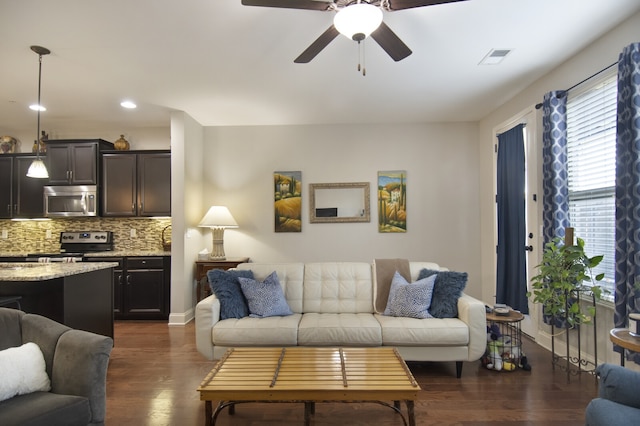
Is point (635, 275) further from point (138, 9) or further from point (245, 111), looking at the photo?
point (245, 111)

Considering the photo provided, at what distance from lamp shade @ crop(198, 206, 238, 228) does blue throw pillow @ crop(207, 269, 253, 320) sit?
1.63 m

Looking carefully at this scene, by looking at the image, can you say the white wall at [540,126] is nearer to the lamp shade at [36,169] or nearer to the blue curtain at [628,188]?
the blue curtain at [628,188]

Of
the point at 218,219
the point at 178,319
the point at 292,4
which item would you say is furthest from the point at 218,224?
the point at 292,4

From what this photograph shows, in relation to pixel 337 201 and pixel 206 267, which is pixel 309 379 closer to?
pixel 206 267

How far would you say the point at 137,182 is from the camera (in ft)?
15.8

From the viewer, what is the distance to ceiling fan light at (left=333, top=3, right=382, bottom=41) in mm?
1825

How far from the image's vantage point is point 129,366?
308 centimetres

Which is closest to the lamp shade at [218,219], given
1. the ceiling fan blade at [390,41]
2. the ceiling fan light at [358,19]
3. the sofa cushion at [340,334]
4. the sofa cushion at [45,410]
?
the sofa cushion at [340,334]

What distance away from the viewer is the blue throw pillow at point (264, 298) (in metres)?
2.97

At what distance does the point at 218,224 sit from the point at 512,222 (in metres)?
3.71

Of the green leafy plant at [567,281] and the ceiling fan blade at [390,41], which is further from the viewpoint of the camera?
the green leafy plant at [567,281]

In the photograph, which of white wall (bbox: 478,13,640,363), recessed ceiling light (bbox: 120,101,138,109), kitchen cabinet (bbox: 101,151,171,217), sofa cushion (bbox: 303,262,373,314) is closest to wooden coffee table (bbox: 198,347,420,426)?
sofa cushion (bbox: 303,262,373,314)

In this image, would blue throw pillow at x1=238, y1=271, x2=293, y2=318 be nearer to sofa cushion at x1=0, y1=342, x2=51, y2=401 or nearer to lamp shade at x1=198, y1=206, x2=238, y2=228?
sofa cushion at x1=0, y1=342, x2=51, y2=401

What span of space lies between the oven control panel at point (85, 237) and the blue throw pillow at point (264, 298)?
122 inches
